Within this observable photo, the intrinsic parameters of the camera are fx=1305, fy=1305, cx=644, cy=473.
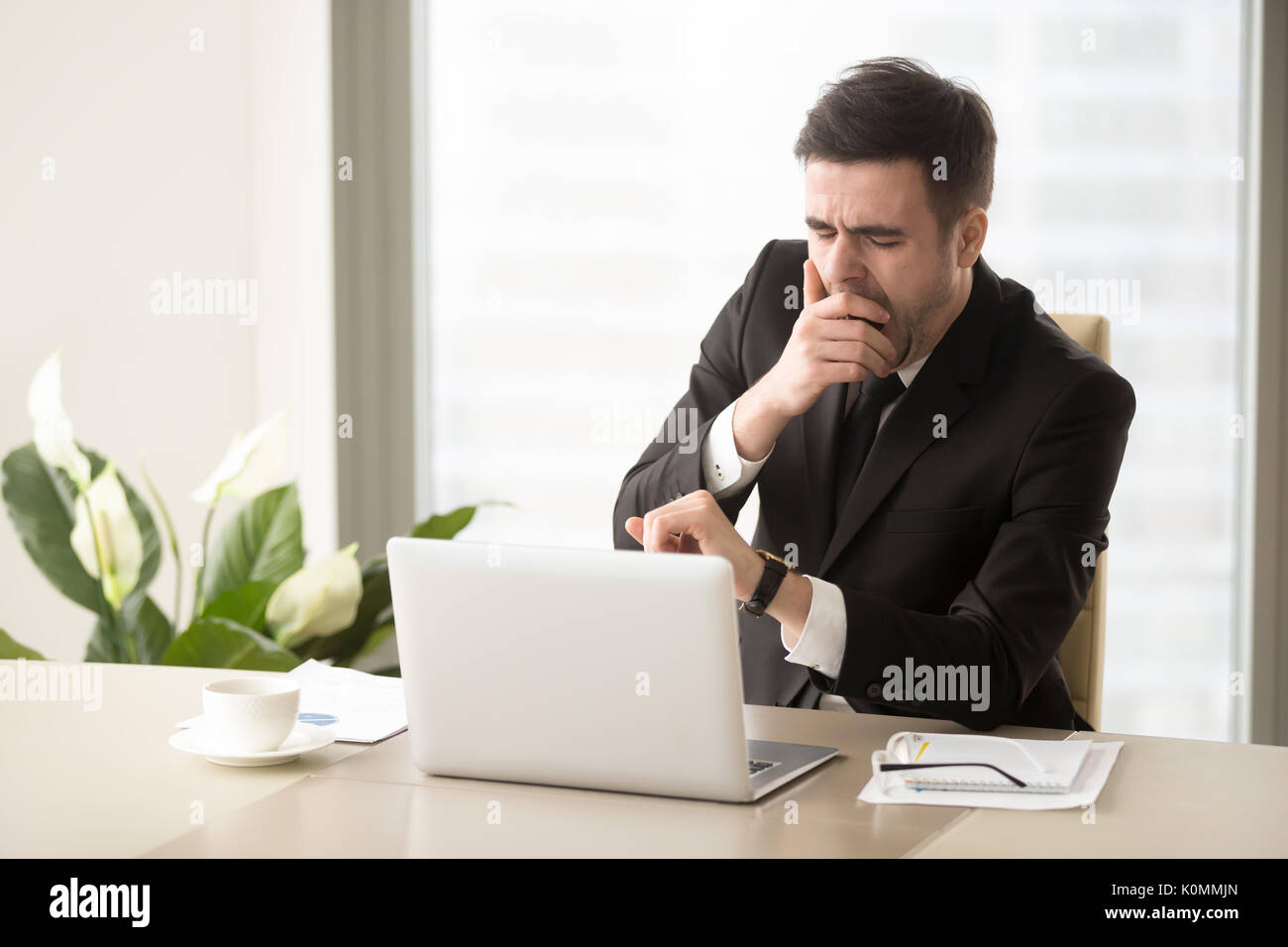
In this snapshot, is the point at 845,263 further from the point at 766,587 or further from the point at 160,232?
the point at 160,232

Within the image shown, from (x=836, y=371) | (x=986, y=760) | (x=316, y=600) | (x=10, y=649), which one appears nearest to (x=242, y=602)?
(x=316, y=600)

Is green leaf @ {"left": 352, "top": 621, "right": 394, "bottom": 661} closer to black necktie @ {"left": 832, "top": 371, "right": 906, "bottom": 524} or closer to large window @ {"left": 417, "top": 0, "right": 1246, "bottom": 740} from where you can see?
large window @ {"left": 417, "top": 0, "right": 1246, "bottom": 740}

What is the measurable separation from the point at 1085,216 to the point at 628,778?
2.11 meters

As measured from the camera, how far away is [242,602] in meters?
2.49

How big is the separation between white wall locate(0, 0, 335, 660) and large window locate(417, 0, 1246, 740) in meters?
0.32

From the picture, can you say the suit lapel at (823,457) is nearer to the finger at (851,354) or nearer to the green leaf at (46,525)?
the finger at (851,354)

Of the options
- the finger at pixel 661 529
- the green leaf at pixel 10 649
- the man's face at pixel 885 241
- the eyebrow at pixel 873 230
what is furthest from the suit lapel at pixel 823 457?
the green leaf at pixel 10 649

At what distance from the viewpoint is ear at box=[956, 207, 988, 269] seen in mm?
1842

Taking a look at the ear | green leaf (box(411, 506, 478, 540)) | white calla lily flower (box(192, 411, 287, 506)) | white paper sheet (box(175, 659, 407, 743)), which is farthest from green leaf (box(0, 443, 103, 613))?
the ear

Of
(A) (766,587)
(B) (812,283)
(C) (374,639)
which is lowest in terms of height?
(C) (374,639)

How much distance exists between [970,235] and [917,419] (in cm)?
28

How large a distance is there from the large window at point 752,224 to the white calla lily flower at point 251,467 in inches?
32.7

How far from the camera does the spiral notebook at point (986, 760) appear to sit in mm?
1230
